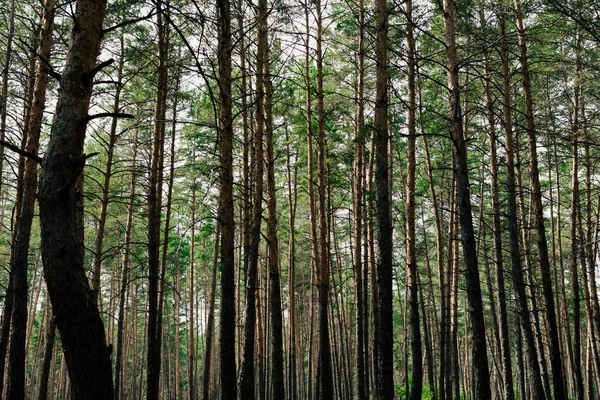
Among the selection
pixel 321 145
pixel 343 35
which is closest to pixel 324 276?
pixel 321 145

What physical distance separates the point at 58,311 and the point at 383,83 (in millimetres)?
6565

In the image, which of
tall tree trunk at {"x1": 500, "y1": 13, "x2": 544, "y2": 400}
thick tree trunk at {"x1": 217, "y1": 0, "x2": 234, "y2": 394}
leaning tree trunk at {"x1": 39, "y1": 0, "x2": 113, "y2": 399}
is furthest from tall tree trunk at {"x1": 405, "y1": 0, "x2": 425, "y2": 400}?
leaning tree trunk at {"x1": 39, "y1": 0, "x2": 113, "y2": 399}

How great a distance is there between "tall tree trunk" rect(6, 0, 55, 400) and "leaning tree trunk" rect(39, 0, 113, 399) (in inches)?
194

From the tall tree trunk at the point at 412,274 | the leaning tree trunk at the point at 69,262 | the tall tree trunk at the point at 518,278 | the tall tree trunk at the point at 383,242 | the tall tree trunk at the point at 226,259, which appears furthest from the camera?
the tall tree trunk at the point at 412,274

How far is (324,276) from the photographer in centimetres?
1124

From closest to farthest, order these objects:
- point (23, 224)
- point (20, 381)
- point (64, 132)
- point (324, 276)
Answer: point (64, 132) → point (20, 381) → point (23, 224) → point (324, 276)

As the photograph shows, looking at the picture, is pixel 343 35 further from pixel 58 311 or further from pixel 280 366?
pixel 58 311

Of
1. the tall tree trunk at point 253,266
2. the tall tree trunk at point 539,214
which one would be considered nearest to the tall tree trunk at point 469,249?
the tall tree trunk at point 539,214

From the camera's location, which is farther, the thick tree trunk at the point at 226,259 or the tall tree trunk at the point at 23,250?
the tall tree trunk at the point at 23,250

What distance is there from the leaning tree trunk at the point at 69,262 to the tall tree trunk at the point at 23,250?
493 centimetres

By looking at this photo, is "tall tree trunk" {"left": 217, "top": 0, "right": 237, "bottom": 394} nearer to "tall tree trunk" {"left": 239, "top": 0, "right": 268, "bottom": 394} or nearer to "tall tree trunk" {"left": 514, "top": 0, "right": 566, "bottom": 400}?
"tall tree trunk" {"left": 239, "top": 0, "right": 268, "bottom": 394}

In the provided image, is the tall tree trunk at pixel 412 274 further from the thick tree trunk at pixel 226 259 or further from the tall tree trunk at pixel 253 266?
the thick tree trunk at pixel 226 259

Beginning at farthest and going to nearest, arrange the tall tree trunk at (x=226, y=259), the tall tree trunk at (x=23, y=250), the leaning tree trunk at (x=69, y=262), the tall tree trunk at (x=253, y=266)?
the tall tree trunk at (x=253, y=266)
the tall tree trunk at (x=23, y=250)
the tall tree trunk at (x=226, y=259)
the leaning tree trunk at (x=69, y=262)

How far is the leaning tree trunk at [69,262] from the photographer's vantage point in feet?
9.39
